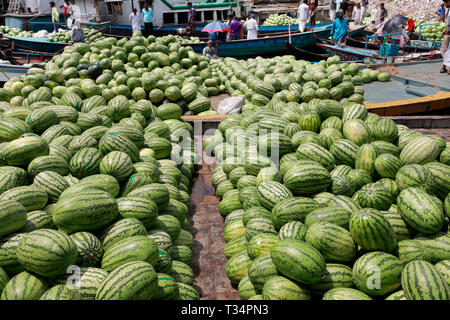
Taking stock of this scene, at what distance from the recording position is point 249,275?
262 cm

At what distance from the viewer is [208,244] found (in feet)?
11.7

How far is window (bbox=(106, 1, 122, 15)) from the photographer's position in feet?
63.5

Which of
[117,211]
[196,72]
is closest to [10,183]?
[117,211]

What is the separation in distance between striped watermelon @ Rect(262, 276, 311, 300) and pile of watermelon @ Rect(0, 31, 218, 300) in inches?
26.8

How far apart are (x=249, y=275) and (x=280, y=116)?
2724mm

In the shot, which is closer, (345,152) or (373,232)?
(373,232)

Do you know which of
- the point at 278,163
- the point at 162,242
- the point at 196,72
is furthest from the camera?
the point at 196,72

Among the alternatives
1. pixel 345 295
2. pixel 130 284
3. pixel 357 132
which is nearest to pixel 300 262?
pixel 345 295

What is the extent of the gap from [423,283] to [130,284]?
1.88 metres

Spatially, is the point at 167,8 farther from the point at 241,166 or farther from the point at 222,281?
the point at 222,281

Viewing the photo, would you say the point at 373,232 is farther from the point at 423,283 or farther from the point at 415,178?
the point at 415,178

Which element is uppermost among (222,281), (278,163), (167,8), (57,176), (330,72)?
(167,8)

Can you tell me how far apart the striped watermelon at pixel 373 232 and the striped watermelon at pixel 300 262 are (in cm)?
35

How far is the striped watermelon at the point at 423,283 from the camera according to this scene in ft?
6.21
